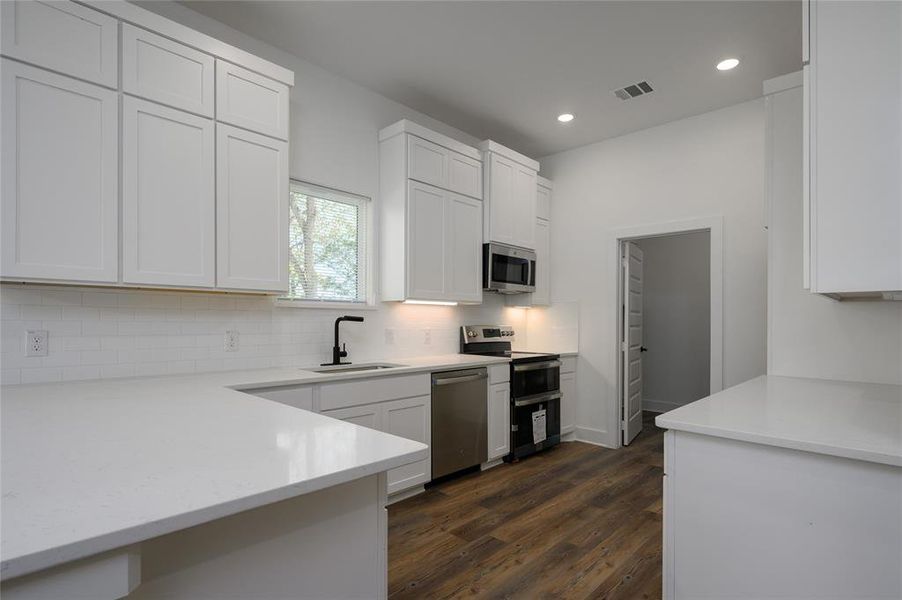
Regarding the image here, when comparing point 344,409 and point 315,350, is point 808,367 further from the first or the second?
→ point 315,350

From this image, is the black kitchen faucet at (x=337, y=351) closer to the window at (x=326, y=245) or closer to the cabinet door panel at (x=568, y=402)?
the window at (x=326, y=245)

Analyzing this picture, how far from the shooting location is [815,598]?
49.5 inches

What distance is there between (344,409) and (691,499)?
5.99ft

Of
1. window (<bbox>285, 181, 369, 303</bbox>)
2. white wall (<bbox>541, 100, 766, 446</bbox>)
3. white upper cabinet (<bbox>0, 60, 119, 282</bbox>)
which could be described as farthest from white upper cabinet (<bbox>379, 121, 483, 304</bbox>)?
white upper cabinet (<bbox>0, 60, 119, 282</bbox>)

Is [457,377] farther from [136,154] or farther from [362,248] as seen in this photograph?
[136,154]

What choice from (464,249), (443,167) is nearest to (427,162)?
(443,167)

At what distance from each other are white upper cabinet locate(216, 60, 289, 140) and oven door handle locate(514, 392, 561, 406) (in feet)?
8.68

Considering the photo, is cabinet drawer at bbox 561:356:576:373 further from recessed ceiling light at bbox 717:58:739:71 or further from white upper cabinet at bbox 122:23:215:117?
white upper cabinet at bbox 122:23:215:117

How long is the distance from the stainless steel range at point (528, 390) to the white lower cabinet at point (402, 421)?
3.16ft

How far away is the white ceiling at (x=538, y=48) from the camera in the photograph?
2586 mm

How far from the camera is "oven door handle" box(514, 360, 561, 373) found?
12.7 feet

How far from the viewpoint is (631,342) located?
4551 millimetres

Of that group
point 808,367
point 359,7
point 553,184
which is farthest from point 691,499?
point 553,184

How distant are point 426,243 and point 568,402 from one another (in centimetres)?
217
